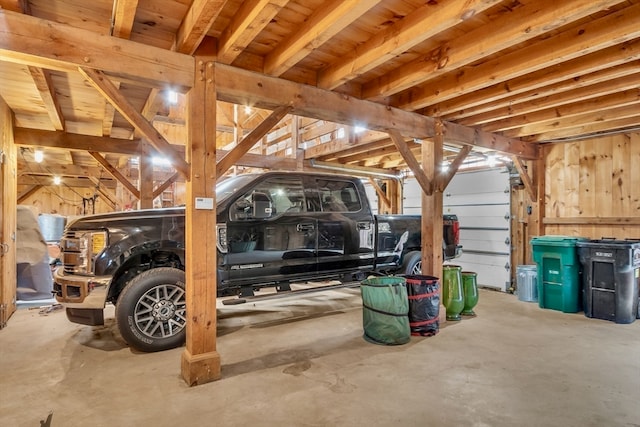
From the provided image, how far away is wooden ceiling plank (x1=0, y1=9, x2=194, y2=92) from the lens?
7.33ft

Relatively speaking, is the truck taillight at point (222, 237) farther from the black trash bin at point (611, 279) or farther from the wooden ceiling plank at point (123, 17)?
the black trash bin at point (611, 279)

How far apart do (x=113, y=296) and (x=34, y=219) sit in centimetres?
333

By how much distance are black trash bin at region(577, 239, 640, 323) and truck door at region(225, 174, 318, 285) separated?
3668 mm

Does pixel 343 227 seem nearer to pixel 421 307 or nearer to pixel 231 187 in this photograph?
pixel 421 307

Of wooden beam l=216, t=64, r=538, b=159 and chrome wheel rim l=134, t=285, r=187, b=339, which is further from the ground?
wooden beam l=216, t=64, r=538, b=159

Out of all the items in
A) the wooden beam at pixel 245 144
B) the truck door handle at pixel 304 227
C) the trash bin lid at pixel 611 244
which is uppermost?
the wooden beam at pixel 245 144

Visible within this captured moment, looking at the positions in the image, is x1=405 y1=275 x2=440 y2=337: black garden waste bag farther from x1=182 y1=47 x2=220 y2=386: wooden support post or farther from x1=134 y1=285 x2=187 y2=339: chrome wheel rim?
x1=134 y1=285 x2=187 y2=339: chrome wheel rim

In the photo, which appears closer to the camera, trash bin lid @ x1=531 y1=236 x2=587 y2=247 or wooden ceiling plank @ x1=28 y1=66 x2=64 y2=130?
wooden ceiling plank @ x1=28 y1=66 x2=64 y2=130

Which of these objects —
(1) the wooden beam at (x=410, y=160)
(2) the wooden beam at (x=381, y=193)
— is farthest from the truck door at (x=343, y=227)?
(2) the wooden beam at (x=381, y=193)

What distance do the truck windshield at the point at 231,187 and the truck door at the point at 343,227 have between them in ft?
3.06

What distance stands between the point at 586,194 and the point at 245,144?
18.6ft

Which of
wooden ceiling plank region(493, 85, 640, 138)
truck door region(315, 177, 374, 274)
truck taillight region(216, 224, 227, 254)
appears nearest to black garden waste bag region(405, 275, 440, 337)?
truck door region(315, 177, 374, 274)

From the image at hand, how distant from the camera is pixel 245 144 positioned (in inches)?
121

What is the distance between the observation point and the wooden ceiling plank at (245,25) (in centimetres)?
227
